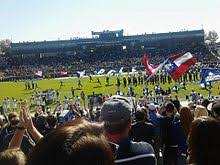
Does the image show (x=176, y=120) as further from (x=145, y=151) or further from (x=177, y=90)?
(x=177, y=90)

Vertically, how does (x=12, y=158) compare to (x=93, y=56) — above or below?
above

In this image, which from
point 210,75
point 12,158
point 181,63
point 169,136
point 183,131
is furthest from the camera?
point 210,75

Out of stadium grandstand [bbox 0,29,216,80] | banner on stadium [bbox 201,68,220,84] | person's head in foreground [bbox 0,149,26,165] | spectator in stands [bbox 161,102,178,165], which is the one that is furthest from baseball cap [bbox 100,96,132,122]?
stadium grandstand [bbox 0,29,216,80]

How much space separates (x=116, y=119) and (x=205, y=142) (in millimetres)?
936

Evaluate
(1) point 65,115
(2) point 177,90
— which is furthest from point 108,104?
(2) point 177,90

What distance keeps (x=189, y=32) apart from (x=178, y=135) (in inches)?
4746

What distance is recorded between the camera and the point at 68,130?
6.89 feet

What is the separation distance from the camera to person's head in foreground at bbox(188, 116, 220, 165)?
10.6 feet

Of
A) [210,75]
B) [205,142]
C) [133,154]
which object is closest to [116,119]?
[133,154]

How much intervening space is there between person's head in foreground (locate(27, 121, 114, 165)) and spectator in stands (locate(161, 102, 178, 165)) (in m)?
6.59

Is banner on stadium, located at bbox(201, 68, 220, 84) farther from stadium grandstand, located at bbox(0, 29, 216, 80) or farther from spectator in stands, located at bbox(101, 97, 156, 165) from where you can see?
stadium grandstand, located at bbox(0, 29, 216, 80)

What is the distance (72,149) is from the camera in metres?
2.00

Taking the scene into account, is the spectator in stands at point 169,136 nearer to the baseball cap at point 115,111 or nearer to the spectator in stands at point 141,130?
the spectator in stands at point 141,130

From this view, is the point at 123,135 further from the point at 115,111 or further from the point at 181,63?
the point at 181,63
